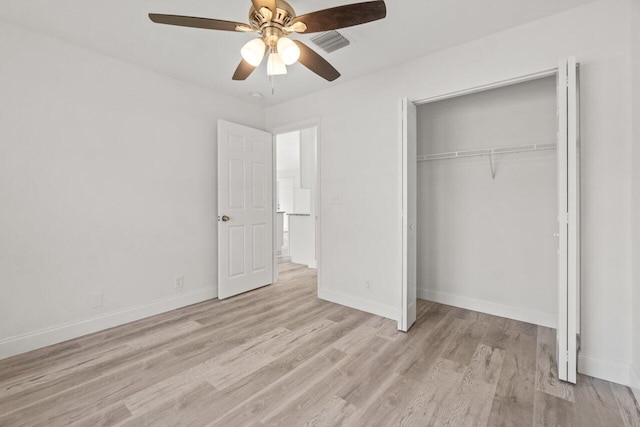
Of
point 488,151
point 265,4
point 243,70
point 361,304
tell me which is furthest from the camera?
point 361,304

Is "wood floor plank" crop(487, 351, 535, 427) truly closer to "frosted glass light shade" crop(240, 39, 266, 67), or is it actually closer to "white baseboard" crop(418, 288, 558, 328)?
"white baseboard" crop(418, 288, 558, 328)

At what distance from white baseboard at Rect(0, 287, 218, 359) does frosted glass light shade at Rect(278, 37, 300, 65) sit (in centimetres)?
284

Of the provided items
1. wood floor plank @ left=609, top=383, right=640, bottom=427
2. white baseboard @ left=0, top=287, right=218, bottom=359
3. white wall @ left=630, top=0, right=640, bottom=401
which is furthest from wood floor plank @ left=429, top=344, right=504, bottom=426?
white baseboard @ left=0, top=287, right=218, bottom=359

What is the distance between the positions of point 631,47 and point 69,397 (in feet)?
14.1

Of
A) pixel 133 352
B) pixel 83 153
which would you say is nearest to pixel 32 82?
pixel 83 153

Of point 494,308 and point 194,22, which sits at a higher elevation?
point 194,22

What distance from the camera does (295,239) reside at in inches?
225

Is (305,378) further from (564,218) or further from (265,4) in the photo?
(265,4)

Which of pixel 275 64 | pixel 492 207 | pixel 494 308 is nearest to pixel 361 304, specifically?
pixel 494 308

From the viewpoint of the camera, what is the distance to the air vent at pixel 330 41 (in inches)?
94.0

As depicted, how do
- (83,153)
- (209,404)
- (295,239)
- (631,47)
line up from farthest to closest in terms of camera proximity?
1. (295,239)
2. (83,153)
3. (631,47)
4. (209,404)

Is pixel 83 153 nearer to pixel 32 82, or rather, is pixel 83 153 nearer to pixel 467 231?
pixel 32 82

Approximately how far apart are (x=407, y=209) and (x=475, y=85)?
4.03 ft

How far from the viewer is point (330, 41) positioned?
2484 mm
